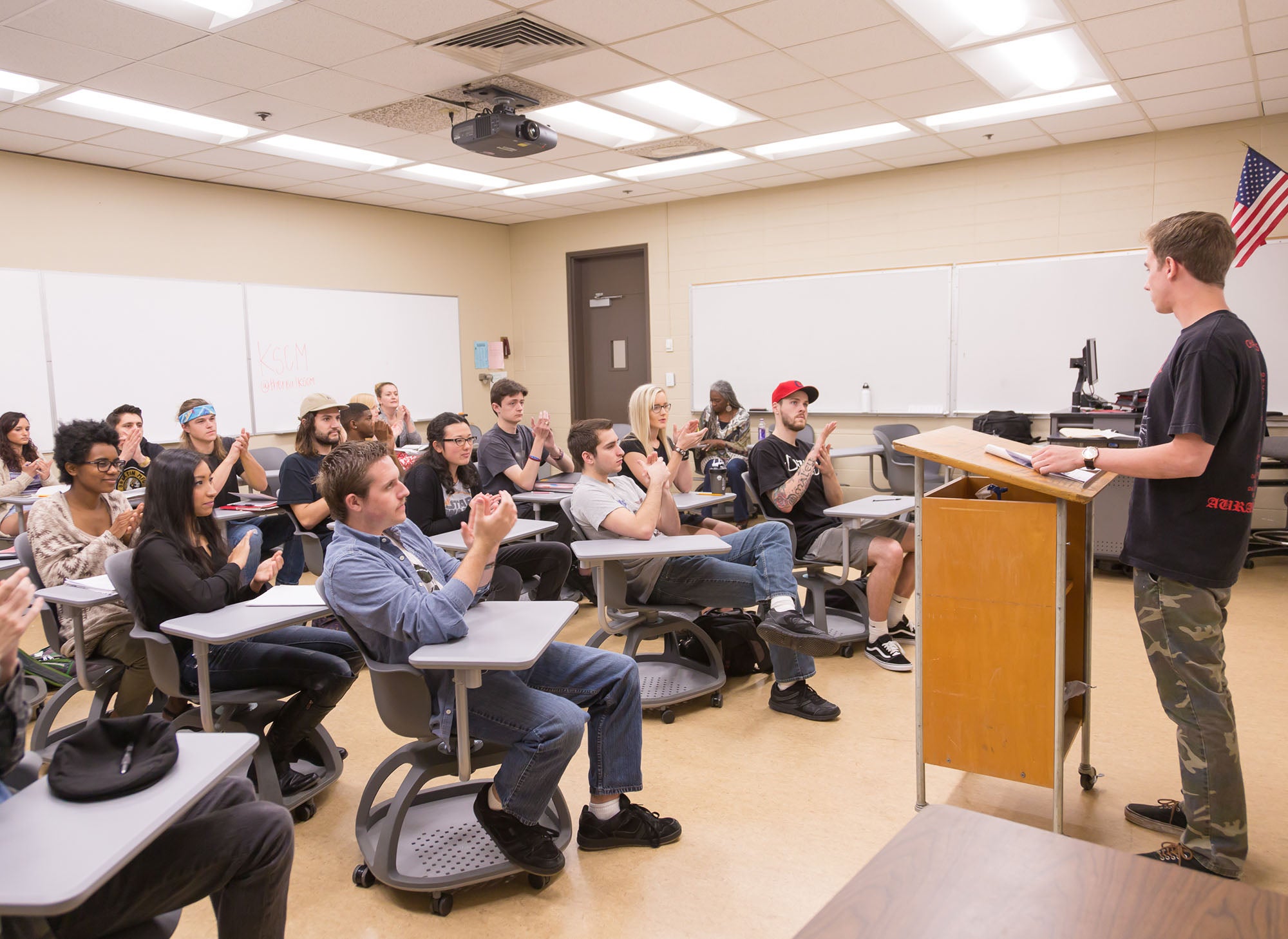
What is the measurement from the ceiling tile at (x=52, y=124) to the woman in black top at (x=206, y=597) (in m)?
3.47

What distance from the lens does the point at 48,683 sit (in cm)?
358

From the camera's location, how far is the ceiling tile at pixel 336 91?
14.6ft

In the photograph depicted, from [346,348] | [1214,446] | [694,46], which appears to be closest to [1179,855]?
[1214,446]

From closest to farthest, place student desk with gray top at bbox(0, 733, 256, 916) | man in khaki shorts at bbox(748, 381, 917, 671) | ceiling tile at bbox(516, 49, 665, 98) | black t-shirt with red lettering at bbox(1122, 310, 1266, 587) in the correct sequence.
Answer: student desk with gray top at bbox(0, 733, 256, 916)
black t-shirt with red lettering at bbox(1122, 310, 1266, 587)
man in khaki shorts at bbox(748, 381, 917, 671)
ceiling tile at bbox(516, 49, 665, 98)

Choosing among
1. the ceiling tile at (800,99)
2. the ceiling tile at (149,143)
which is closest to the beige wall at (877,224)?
the ceiling tile at (800,99)

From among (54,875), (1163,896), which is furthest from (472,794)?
(1163,896)

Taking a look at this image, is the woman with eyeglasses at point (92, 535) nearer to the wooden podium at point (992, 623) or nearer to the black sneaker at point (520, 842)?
the black sneaker at point (520, 842)

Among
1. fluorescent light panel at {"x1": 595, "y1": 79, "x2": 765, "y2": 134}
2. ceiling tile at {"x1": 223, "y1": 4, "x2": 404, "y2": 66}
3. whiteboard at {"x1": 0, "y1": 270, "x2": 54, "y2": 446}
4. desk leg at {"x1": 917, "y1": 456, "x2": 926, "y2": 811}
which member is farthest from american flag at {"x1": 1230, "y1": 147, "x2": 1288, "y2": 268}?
whiteboard at {"x1": 0, "y1": 270, "x2": 54, "y2": 446}

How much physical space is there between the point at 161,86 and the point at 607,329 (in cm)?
487

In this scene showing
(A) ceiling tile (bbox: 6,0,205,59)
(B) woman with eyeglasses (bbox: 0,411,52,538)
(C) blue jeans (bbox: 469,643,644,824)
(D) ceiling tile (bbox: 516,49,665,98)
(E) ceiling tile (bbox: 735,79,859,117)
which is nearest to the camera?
(C) blue jeans (bbox: 469,643,644,824)

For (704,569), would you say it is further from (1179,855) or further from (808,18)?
(808,18)

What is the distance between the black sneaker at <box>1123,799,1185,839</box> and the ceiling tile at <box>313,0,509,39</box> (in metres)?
3.76

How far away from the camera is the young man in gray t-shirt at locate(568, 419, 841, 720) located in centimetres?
322

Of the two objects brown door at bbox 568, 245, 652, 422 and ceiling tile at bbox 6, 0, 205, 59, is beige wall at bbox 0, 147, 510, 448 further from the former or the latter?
ceiling tile at bbox 6, 0, 205, 59
